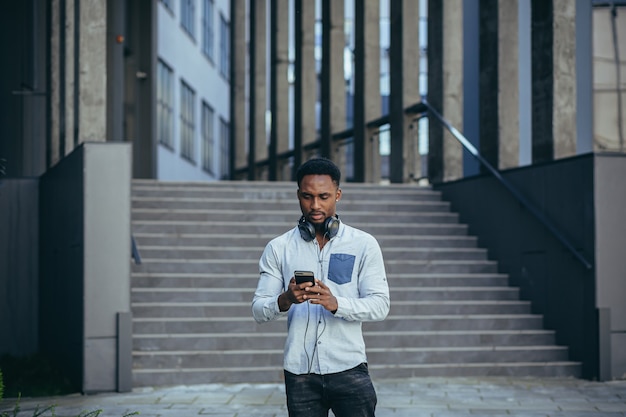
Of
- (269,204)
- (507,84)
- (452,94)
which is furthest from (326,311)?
(452,94)

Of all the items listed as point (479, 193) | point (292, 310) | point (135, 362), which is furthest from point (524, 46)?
point (292, 310)

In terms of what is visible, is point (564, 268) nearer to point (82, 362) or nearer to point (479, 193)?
point (479, 193)

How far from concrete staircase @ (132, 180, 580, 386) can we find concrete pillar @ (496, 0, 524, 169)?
1147 mm

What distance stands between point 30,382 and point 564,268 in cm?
582

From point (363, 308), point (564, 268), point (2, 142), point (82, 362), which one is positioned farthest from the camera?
point (2, 142)

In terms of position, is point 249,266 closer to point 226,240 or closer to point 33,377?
point 226,240

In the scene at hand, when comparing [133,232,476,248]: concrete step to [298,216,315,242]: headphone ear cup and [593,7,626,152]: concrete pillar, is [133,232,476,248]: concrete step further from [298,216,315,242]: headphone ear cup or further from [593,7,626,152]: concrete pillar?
[298,216,315,242]: headphone ear cup

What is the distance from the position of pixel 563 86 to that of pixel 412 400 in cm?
556

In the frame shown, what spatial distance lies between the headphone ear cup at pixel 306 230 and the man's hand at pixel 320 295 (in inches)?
11.4

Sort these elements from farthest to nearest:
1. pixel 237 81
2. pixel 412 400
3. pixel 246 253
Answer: pixel 237 81
pixel 246 253
pixel 412 400

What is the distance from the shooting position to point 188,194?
14891mm

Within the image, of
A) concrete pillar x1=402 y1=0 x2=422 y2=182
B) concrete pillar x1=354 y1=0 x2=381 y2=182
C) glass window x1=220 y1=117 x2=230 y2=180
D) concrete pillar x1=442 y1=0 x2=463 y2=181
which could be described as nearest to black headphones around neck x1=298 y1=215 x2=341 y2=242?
concrete pillar x1=442 y1=0 x2=463 y2=181

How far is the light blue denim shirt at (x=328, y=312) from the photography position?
4469mm

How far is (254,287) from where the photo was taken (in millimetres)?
12469
